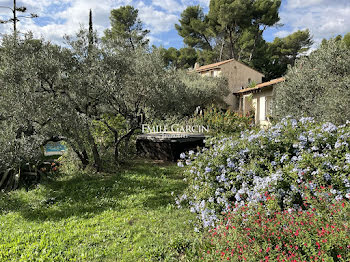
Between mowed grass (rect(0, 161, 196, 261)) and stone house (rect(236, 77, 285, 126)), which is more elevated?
stone house (rect(236, 77, 285, 126))

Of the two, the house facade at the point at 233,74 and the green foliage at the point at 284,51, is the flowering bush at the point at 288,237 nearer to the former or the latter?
the house facade at the point at 233,74

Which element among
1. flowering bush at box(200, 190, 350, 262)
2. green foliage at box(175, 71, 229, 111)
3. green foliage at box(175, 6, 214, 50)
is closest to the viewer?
flowering bush at box(200, 190, 350, 262)

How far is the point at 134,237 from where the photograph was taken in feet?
13.0

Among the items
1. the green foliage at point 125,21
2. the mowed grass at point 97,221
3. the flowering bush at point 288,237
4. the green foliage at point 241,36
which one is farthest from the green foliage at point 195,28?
the flowering bush at point 288,237

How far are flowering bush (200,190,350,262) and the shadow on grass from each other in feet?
8.10

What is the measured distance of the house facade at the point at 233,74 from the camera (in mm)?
25375

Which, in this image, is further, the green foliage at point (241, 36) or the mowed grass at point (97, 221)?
the green foliage at point (241, 36)

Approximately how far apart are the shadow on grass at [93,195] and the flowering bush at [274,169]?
3.99ft

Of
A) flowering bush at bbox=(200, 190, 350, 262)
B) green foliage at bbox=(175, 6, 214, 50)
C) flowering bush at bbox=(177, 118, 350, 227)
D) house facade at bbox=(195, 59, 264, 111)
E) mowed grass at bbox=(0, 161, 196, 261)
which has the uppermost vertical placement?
green foliage at bbox=(175, 6, 214, 50)

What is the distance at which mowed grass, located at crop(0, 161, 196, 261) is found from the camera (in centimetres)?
361

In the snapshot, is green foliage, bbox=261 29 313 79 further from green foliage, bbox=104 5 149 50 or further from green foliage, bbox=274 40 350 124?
green foliage, bbox=274 40 350 124

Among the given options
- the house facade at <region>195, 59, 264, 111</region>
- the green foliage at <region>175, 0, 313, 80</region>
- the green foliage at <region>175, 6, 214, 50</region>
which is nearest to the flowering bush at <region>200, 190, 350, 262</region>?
the house facade at <region>195, 59, 264, 111</region>

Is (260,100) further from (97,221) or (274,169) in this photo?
(97,221)

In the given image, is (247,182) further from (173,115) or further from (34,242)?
(173,115)
